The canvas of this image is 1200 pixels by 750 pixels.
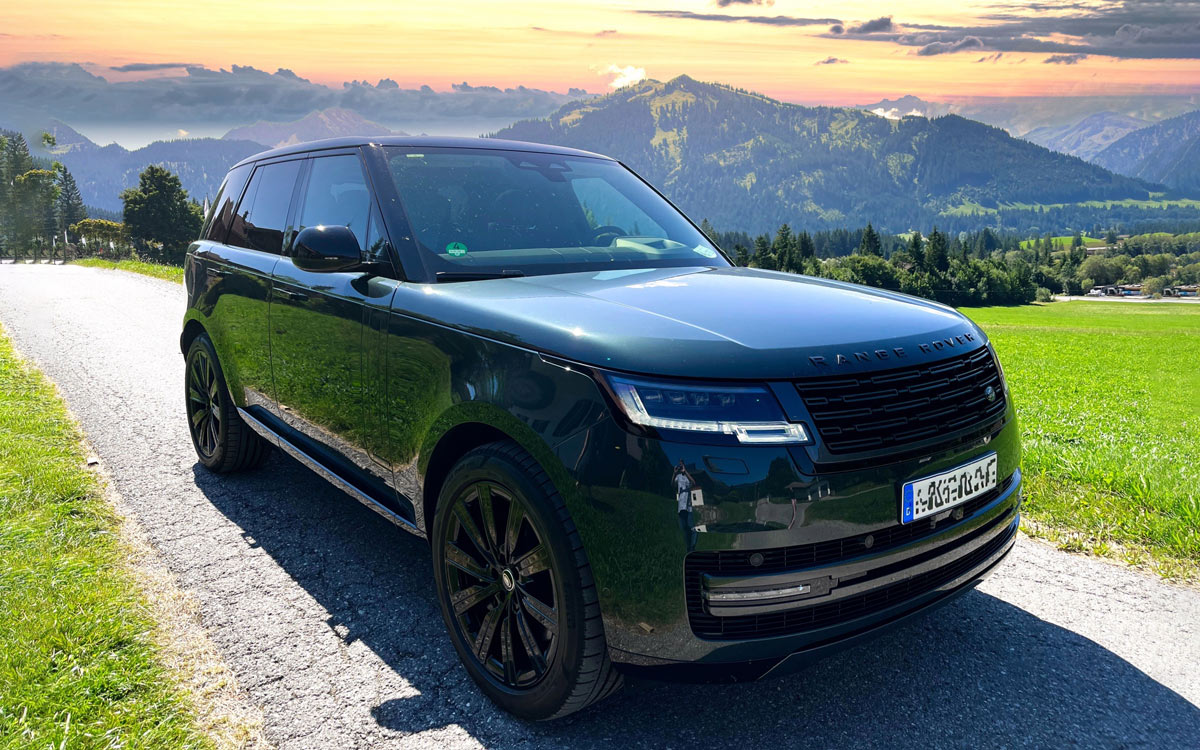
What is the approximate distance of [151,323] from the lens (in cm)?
1278

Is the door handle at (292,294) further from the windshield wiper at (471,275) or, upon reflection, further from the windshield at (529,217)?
the windshield wiper at (471,275)

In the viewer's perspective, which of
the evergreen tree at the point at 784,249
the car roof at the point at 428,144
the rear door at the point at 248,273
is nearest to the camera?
the car roof at the point at 428,144

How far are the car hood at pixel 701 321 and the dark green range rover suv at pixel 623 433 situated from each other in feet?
0.04

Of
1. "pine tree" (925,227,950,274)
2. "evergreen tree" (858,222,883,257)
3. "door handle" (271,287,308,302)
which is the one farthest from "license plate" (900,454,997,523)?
"evergreen tree" (858,222,883,257)

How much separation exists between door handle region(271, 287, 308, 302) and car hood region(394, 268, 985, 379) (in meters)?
0.93

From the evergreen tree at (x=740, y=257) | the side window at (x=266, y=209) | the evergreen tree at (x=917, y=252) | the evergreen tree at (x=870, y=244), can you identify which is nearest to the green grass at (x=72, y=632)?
the side window at (x=266, y=209)

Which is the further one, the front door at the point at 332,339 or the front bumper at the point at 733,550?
the front door at the point at 332,339

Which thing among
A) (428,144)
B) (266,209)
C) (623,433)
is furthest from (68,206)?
(623,433)

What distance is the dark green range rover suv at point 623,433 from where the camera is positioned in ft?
7.38

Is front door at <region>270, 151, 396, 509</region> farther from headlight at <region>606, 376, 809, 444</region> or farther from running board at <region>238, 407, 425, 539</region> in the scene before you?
headlight at <region>606, 376, 809, 444</region>

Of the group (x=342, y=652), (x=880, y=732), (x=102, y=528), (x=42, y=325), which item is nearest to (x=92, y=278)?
(x=42, y=325)

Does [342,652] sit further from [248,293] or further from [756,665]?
[248,293]

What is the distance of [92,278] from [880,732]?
27.4 metres

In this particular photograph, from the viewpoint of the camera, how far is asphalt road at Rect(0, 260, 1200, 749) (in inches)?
106
